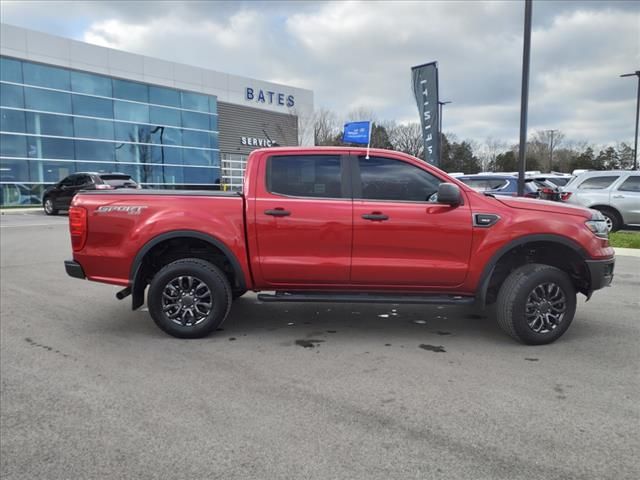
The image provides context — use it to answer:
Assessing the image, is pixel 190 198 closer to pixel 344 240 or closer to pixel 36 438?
pixel 344 240

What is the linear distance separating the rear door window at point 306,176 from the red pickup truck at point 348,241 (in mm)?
11

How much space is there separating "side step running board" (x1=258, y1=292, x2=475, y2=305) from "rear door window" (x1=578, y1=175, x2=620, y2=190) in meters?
10.4

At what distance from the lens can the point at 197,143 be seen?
3641 centimetres

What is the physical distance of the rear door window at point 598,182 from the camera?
1320cm

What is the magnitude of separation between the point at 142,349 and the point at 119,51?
31.8 metres

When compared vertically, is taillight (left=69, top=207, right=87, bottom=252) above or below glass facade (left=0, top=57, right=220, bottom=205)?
below

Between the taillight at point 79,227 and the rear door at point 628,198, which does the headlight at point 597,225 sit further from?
the rear door at point 628,198

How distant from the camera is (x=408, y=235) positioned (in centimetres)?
477

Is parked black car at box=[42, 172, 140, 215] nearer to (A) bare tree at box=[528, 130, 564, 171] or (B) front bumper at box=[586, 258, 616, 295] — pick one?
(B) front bumper at box=[586, 258, 616, 295]

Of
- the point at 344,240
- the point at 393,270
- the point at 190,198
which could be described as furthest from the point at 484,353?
the point at 190,198

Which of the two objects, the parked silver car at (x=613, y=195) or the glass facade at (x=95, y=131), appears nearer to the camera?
the parked silver car at (x=613, y=195)

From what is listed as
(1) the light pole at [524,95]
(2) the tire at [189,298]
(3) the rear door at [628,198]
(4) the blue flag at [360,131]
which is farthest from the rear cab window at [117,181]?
(3) the rear door at [628,198]

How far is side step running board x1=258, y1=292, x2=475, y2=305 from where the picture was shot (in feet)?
15.9

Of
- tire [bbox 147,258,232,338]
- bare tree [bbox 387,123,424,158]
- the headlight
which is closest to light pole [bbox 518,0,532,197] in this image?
the headlight
